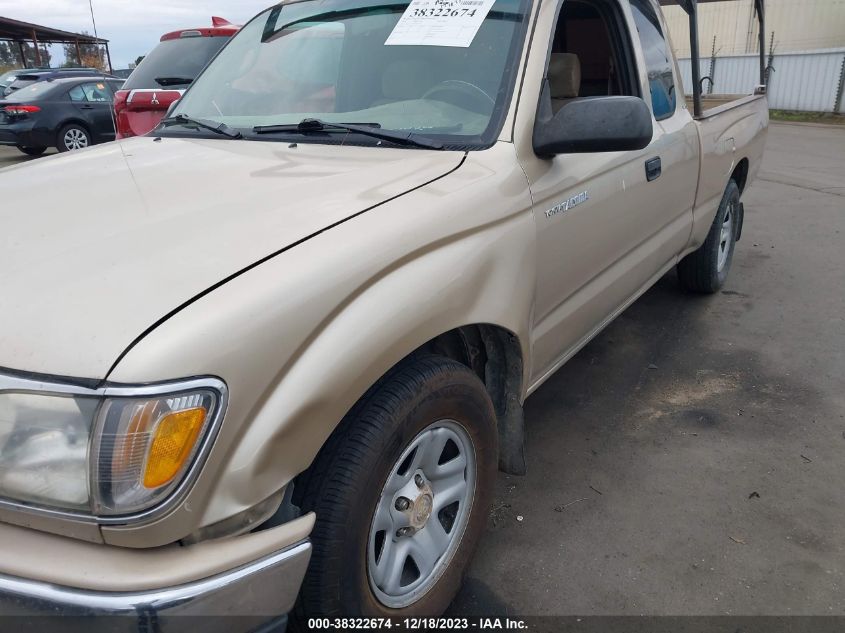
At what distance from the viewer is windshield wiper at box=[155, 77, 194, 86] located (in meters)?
6.60

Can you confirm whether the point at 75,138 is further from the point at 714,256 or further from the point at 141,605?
the point at 141,605

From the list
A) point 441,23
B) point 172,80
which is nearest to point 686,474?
point 441,23

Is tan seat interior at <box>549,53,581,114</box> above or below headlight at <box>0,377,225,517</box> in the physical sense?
above

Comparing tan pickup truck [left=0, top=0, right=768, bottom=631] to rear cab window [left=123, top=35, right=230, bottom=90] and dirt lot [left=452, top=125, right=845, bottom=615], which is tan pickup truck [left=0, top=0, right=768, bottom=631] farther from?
rear cab window [left=123, top=35, right=230, bottom=90]

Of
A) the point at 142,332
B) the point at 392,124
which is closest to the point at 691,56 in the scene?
the point at 392,124

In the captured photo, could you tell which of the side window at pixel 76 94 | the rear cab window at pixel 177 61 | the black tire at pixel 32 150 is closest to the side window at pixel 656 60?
the rear cab window at pixel 177 61

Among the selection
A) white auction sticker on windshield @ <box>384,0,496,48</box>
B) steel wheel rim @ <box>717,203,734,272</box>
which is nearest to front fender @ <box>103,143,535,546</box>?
white auction sticker on windshield @ <box>384,0,496,48</box>

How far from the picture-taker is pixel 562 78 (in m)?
2.92

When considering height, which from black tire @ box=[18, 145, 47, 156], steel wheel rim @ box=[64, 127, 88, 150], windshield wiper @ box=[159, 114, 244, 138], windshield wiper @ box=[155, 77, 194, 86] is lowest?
black tire @ box=[18, 145, 47, 156]

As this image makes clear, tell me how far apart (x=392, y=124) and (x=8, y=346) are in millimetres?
1428

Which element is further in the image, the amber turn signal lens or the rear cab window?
the rear cab window

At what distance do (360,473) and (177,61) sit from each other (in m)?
6.70

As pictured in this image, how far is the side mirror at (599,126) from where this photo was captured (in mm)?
2035

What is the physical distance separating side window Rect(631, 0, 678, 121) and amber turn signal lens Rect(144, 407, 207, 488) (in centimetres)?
259
